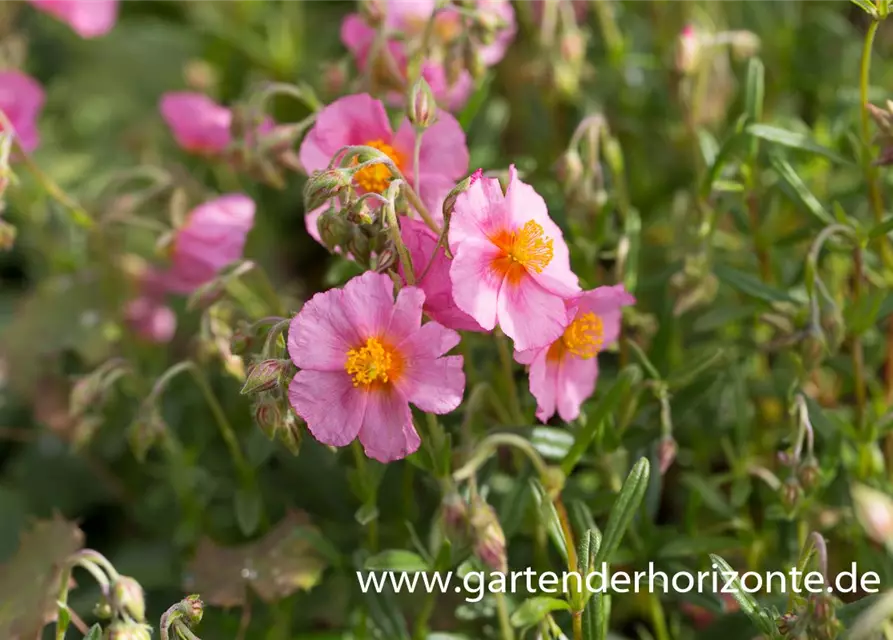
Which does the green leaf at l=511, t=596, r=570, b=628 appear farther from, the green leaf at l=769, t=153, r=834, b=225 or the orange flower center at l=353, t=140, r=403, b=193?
the green leaf at l=769, t=153, r=834, b=225

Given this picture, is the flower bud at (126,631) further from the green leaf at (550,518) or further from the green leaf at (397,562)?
the green leaf at (550,518)

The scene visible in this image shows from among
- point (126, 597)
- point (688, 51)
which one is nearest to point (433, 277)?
point (126, 597)

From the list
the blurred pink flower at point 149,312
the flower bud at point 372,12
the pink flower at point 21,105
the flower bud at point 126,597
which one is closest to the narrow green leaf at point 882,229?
the flower bud at point 372,12

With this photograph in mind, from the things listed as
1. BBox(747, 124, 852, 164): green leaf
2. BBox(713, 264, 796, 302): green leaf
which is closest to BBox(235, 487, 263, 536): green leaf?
BBox(713, 264, 796, 302): green leaf

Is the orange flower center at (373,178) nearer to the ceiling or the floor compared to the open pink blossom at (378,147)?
nearer to the floor

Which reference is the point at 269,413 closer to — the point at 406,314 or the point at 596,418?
the point at 406,314

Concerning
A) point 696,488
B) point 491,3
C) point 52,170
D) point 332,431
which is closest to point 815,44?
point 491,3
